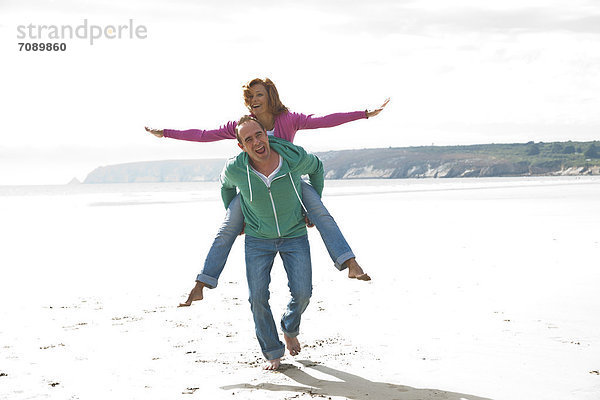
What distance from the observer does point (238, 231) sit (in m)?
5.11

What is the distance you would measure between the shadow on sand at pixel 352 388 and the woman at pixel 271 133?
2.95ft

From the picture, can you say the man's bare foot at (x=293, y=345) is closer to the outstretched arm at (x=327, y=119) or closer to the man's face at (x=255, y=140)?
the man's face at (x=255, y=140)

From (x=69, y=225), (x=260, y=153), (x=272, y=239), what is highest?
(x=260, y=153)

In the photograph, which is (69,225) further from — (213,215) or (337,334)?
(337,334)

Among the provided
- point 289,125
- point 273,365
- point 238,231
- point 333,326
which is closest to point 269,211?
point 238,231

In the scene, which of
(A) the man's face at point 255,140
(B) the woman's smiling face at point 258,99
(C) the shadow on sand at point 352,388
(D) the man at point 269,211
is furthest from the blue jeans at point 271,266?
(B) the woman's smiling face at point 258,99

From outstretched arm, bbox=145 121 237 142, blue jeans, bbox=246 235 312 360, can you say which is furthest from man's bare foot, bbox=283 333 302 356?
outstretched arm, bbox=145 121 237 142

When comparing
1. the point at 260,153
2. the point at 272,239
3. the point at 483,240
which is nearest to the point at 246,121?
the point at 260,153

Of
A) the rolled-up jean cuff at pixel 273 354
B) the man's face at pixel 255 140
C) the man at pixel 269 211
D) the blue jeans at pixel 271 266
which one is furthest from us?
the rolled-up jean cuff at pixel 273 354

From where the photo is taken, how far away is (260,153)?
4.66 metres

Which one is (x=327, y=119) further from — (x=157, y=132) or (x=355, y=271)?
(x=157, y=132)

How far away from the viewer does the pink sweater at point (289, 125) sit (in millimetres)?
5051

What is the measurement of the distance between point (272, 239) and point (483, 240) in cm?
914

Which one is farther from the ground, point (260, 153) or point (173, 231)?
point (260, 153)
